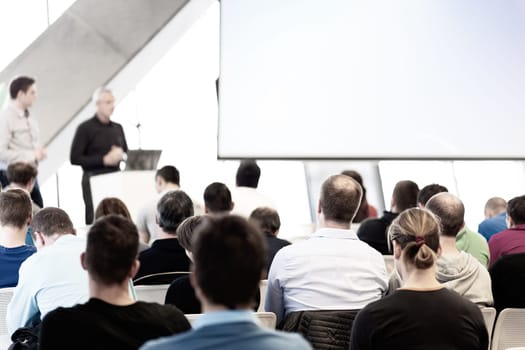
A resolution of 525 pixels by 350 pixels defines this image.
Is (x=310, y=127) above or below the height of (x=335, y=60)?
below

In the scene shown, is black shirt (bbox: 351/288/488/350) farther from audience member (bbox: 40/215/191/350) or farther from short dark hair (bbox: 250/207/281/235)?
short dark hair (bbox: 250/207/281/235)

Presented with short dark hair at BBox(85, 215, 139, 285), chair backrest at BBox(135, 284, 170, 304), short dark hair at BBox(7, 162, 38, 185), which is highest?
short dark hair at BBox(7, 162, 38, 185)

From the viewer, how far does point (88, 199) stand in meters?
8.98

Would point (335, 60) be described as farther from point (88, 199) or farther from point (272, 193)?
point (272, 193)

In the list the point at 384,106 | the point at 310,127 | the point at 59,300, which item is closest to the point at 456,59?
the point at 384,106

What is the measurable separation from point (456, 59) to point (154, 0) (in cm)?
616

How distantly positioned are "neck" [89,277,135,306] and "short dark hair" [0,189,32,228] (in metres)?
2.16

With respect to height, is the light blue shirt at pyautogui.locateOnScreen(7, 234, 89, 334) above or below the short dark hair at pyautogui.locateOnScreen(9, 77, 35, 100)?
below

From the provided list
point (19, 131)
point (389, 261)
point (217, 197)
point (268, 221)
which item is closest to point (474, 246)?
point (389, 261)

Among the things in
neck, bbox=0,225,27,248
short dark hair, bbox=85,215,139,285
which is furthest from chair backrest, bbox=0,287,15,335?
short dark hair, bbox=85,215,139,285

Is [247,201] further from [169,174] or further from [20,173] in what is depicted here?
[20,173]

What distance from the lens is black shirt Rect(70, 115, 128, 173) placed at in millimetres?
8961

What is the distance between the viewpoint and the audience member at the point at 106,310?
2.71 metres

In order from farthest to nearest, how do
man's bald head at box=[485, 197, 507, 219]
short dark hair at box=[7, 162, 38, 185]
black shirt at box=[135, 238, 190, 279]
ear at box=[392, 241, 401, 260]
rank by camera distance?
man's bald head at box=[485, 197, 507, 219]
short dark hair at box=[7, 162, 38, 185]
black shirt at box=[135, 238, 190, 279]
ear at box=[392, 241, 401, 260]
